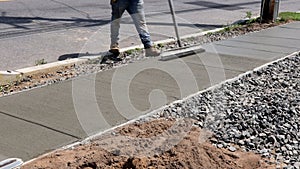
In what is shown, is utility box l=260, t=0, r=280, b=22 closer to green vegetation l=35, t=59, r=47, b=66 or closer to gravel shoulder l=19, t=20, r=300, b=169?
gravel shoulder l=19, t=20, r=300, b=169

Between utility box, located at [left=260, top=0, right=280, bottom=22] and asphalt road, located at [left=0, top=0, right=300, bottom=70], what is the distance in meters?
1.23

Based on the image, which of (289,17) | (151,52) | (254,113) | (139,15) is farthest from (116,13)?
(289,17)

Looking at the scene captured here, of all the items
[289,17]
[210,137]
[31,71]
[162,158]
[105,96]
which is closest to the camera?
[162,158]

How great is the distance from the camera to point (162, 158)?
142 inches

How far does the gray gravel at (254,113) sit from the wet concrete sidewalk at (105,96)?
0.30m

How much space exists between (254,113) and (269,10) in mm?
6315

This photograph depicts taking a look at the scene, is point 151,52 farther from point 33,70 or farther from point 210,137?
point 210,137

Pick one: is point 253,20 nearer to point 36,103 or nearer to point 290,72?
point 290,72

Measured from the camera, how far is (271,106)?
4.91 m

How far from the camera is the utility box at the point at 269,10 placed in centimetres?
1037

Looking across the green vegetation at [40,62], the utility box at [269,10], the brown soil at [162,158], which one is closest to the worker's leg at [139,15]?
the green vegetation at [40,62]

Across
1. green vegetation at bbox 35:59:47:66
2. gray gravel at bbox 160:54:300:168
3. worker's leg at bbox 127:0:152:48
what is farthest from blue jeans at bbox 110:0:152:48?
gray gravel at bbox 160:54:300:168

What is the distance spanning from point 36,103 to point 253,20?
6968 millimetres

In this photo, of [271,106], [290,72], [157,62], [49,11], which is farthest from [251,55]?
[49,11]
